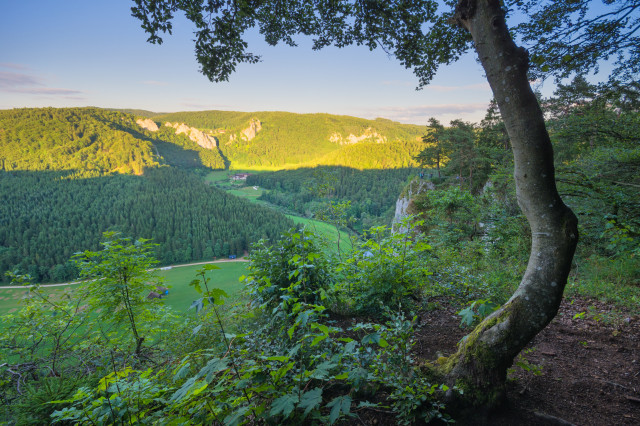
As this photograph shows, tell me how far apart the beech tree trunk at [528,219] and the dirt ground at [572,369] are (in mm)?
326

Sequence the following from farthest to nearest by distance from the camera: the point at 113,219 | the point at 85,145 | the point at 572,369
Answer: the point at 85,145, the point at 113,219, the point at 572,369

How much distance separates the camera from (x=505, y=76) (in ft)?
6.38

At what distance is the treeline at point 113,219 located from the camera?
2285 inches

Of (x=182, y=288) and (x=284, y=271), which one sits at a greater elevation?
(x=284, y=271)

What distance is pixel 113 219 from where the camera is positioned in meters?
74.9

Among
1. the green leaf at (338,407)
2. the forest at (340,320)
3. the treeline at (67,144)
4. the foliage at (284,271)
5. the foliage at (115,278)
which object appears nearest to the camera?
the green leaf at (338,407)

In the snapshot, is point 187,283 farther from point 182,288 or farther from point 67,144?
point 67,144

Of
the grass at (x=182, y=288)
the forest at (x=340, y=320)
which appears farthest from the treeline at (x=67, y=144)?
the forest at (x=340, y=320)

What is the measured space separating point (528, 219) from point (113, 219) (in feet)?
318

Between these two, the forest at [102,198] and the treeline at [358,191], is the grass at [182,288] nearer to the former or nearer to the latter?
the forest at [102,198]

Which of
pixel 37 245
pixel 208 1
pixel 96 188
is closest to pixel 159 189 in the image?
pixel 96 188

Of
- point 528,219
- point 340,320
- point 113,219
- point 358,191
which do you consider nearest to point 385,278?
point 340,320

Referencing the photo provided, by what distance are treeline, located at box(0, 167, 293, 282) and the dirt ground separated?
5139 cm

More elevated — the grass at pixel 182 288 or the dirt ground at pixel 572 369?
the dirt ground at pixel 572 369
